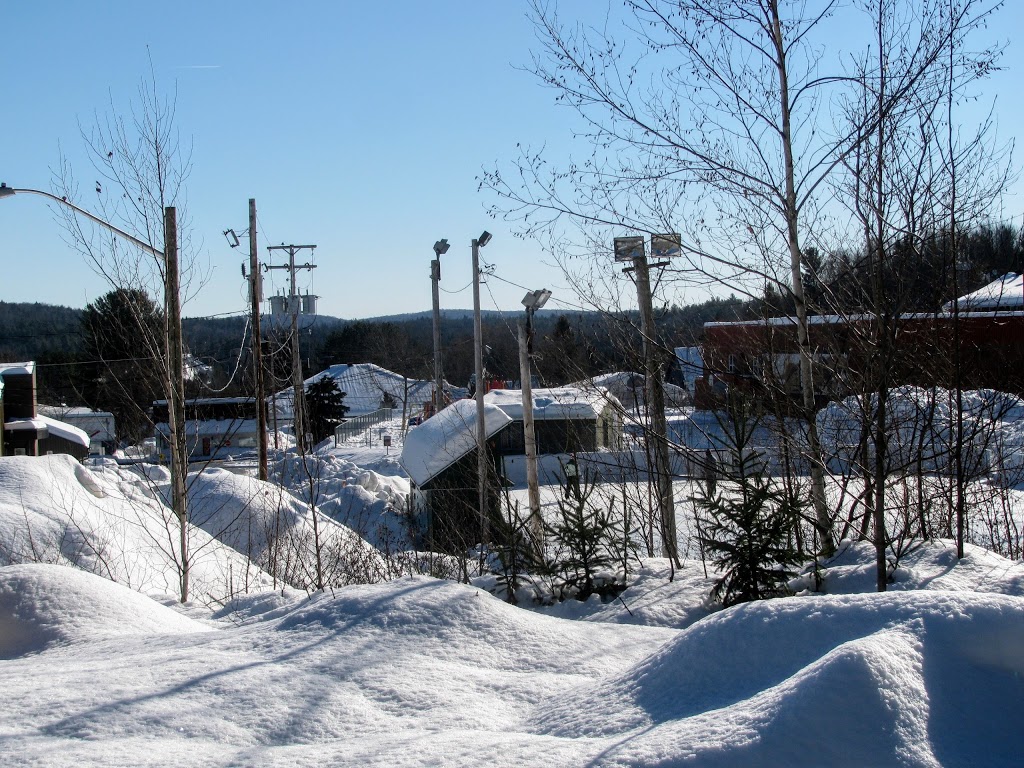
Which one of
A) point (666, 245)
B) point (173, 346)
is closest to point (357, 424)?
point (173, 346)

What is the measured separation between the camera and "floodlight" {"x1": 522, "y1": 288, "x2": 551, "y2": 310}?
45.2 feet

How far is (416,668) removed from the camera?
4.61 metres

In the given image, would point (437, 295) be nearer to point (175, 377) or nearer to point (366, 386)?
point (175, 377)

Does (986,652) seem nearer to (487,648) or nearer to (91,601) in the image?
(487,648)

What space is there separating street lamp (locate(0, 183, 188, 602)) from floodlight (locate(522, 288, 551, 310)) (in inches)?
223

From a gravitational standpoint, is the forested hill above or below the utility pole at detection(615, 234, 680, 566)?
above

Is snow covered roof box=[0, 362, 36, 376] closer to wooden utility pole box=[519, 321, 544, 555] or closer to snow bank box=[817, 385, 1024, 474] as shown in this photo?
wooden utility pole box=[519, 321, 544, 555]

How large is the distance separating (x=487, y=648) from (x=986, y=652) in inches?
103

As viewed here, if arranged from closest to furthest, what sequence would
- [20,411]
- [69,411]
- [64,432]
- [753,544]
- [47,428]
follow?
[753,544] → [20,411] → [47,428] → [64,432] → [69,411]

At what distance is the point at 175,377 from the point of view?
32.8 feet

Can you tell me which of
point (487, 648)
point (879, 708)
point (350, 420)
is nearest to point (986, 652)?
point (879, 708)

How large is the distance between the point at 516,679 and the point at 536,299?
9884 millimetres

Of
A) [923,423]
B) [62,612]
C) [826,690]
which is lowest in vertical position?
[62,612]

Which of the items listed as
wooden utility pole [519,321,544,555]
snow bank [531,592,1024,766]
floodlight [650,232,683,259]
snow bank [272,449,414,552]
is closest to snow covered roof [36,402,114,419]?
snow bank [272,449,414,552]
